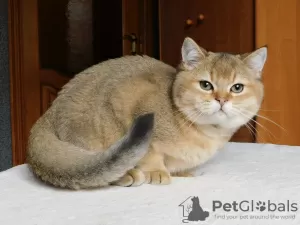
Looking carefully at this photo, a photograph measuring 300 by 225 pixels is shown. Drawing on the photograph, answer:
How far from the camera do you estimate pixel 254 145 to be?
5.80 ft

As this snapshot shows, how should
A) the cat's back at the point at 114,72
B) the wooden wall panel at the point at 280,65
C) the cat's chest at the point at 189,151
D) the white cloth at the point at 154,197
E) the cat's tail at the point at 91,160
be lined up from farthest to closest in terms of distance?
the wooden wall panel at the point at 280,65, the cat's back at the point at 114,72, the cat's chest at the point at 189,151, the cat's tail at the point at 91,160, the white cloth at the point at 154,197

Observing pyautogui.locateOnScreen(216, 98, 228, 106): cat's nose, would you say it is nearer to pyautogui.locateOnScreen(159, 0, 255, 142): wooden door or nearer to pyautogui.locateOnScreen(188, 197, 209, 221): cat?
pyautogui.locateOnScreen(188, 197, 209, 221): cat

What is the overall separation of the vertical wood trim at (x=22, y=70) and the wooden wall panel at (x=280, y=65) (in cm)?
109

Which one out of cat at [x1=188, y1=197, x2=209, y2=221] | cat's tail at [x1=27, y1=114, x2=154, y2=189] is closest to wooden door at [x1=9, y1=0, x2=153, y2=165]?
cat's tail at [x1=27, y1=114, x2=154, y2=189]

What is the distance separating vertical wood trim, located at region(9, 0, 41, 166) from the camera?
7.81ft

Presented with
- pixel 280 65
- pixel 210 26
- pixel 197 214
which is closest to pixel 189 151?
pixel 197 214

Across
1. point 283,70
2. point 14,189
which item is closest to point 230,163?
point 14,189

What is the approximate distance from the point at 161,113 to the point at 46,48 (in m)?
1.38

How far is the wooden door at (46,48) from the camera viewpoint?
94.4 inches

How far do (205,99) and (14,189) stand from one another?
1.67 ft

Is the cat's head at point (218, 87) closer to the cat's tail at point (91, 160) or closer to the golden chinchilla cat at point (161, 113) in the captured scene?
the golden chinchilla cat at point (161, 113)

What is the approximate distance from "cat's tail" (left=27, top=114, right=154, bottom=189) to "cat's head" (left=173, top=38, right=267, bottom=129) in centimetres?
21

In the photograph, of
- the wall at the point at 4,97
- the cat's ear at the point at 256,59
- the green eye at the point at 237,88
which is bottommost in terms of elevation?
the wall at the point at 4,97

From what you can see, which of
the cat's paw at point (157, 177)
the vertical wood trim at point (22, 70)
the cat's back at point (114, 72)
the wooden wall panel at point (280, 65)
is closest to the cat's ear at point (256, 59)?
the cat's back at point (114, 72)
